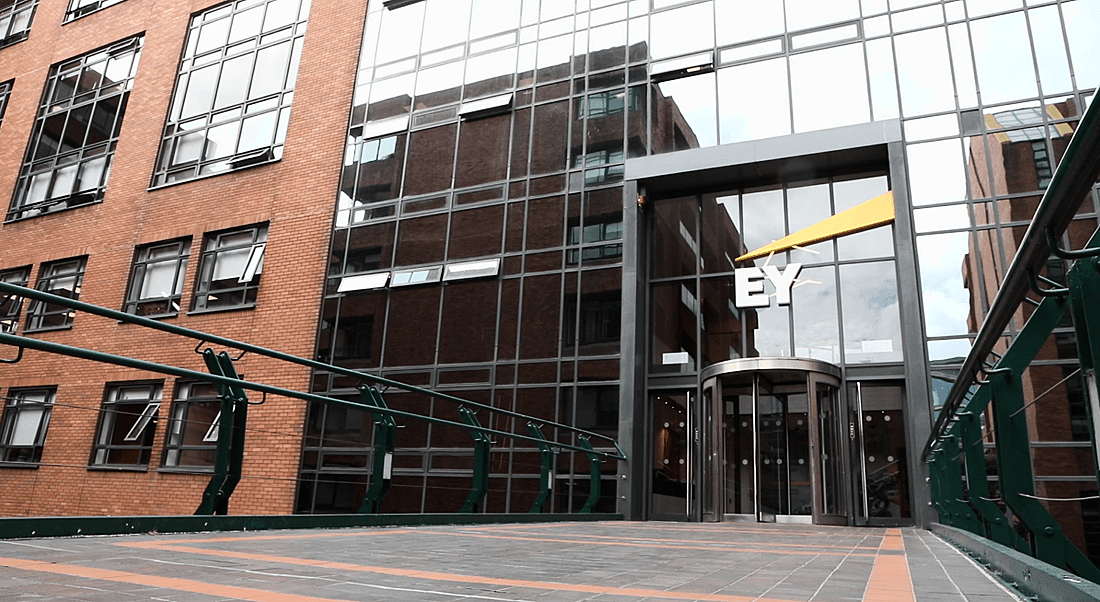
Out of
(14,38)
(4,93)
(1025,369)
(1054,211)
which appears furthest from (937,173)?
(14,38)

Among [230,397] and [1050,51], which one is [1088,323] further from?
[1050,51]

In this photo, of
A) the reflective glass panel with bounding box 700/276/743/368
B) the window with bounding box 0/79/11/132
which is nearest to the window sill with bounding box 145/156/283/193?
the window with bounding box 0/79/11/132

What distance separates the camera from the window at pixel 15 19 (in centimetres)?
2306

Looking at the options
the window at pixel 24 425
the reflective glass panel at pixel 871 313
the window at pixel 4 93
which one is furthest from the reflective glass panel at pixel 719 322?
the window at pixel 4 93

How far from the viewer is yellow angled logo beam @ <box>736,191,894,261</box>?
1182 centimetres

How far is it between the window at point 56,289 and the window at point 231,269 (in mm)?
3849

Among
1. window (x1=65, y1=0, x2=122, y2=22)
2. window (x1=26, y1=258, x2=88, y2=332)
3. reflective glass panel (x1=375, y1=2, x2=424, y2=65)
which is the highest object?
window (x1=65, y1=0, x2=122, y2=22)

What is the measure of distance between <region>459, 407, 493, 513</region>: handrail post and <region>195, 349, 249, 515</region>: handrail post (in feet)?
8.71

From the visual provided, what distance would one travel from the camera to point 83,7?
22016 mm

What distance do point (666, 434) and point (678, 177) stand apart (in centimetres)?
443

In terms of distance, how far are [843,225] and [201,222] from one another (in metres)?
13.6

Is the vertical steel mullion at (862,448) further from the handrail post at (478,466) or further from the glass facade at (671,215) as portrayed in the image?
the handrail post at (478,466)

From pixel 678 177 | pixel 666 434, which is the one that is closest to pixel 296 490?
pixel 666 434

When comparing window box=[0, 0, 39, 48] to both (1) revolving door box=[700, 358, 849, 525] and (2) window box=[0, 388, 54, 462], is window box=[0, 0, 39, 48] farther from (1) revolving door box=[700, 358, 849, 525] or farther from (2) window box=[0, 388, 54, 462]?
(1) revolving door box=[700, 358, 849, 525]
